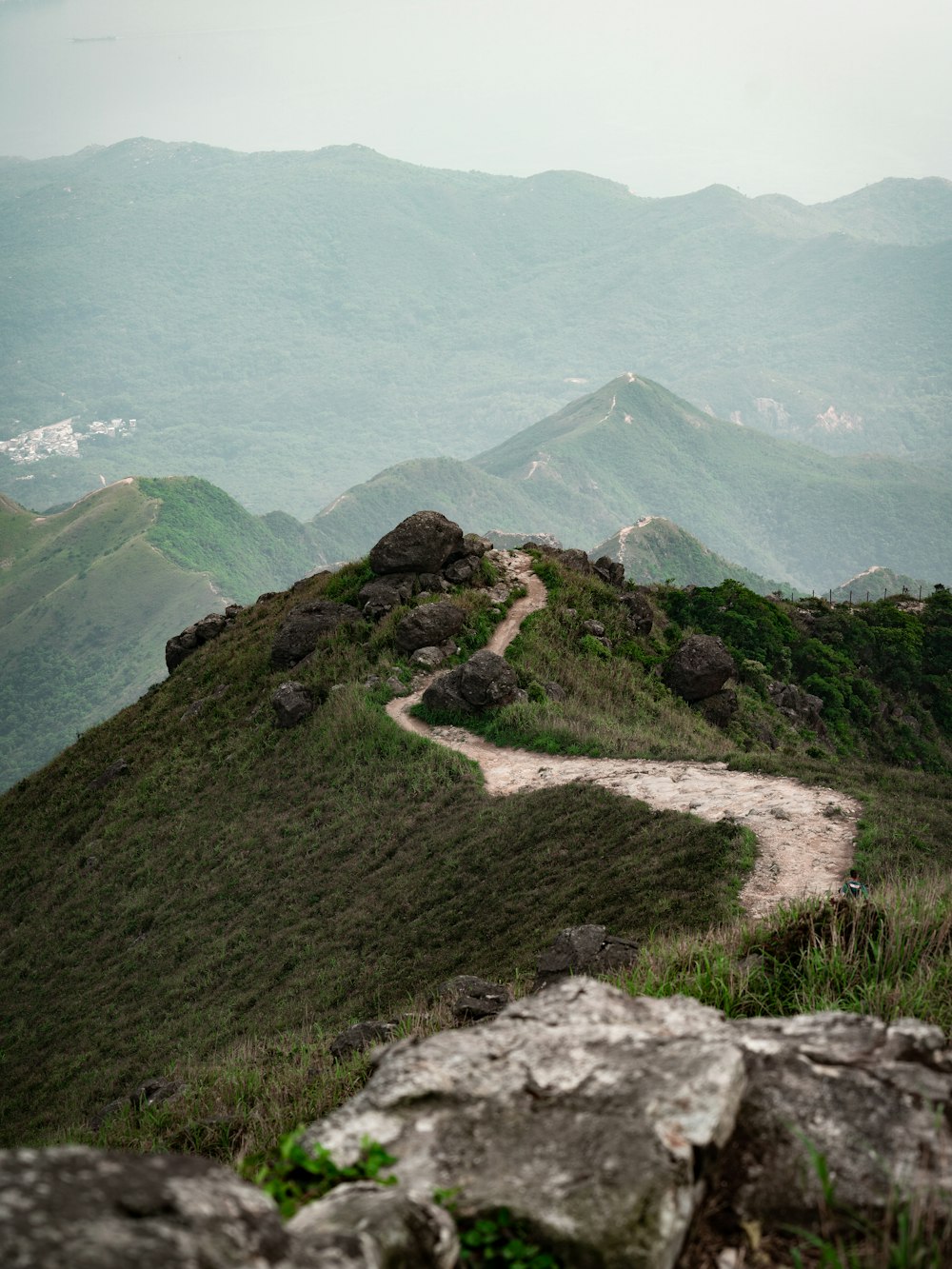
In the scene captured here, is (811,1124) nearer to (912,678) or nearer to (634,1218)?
(634,1218)

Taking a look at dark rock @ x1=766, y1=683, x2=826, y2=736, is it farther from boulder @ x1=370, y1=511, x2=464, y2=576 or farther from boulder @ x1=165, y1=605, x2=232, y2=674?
boulder @ x1=165, y1=605, x2=232, y2=674

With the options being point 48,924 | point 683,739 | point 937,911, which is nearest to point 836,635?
point 683,739

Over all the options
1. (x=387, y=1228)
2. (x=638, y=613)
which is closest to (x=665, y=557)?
(x=638, y=613)

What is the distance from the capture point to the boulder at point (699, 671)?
3631cm

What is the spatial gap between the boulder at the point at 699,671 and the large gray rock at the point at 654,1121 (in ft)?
102

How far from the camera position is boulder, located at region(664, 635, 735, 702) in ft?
119

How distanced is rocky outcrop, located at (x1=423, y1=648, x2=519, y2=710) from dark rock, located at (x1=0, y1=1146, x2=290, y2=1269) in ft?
88.3

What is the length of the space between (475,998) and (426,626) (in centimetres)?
2232

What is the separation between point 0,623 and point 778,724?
192 meters

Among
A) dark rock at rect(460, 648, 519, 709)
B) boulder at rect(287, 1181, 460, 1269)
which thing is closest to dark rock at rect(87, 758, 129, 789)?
dark rock at rect(460, 648, 519, 709)

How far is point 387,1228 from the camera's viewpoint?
4230 mm

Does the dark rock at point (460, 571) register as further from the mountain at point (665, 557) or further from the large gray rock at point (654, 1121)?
the mountain at point (665, 557)

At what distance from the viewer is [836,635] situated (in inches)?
1918

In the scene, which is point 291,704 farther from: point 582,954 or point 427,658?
point 582,954
